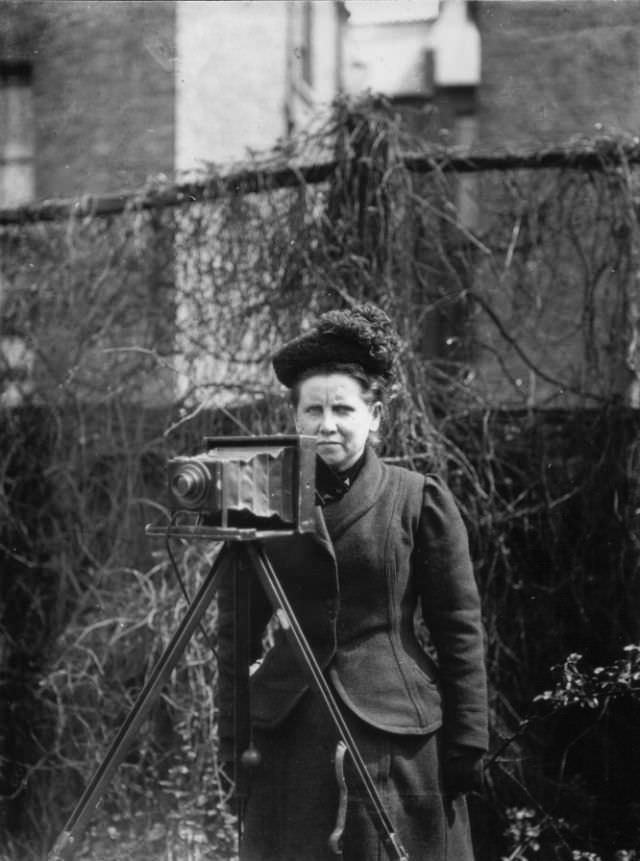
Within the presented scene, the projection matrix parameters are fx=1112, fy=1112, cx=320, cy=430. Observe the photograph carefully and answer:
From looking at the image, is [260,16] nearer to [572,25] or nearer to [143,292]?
[572,25]

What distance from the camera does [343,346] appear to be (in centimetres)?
281

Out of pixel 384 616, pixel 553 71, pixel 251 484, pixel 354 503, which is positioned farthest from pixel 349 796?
pixel 553 71

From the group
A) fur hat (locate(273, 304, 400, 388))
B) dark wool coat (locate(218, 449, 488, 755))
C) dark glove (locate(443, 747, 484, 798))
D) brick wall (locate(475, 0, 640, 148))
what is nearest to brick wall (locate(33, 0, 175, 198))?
brick wall (locate(475, 0, 640, 148))

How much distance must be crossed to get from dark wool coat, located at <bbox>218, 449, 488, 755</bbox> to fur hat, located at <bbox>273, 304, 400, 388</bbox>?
0.28 metres

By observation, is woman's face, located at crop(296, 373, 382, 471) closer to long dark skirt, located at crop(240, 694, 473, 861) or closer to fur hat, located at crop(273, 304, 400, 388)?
fur hat, located at crop(273, 304, 400, 388)

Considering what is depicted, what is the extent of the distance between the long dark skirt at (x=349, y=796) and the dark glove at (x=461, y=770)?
25 millimetres

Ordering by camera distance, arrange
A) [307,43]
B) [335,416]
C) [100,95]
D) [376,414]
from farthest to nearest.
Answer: [307,43], [100,95], [376,414], [335,416]

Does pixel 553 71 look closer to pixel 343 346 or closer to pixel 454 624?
pixel 343 346

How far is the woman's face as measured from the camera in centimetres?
275

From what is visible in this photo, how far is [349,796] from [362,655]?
1.09ft

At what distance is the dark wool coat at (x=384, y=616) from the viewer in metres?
2.69

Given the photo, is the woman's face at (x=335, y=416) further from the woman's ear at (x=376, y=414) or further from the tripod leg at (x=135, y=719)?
the tripod leg at (x=135, y=719)

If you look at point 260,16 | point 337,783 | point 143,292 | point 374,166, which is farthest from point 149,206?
point 260,16

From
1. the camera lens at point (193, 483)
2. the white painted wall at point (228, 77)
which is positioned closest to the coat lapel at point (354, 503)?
the camera lens at point (193, 483)
